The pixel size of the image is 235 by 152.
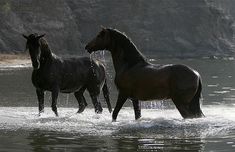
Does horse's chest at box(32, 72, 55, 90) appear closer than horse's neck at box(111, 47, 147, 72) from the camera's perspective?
No

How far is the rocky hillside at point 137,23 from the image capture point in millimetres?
102625

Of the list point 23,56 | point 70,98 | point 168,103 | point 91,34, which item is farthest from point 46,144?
point 91,34

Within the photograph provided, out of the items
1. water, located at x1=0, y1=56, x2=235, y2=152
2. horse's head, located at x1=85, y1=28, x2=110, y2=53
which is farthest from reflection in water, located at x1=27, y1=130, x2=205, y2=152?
horse's head, located at x1=85, y1=28, x2=110, y2=53

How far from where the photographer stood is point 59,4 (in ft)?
364

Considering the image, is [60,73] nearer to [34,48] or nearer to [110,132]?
[34,48]

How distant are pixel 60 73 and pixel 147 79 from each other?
368 centimetres

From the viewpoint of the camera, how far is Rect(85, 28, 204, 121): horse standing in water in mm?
14422

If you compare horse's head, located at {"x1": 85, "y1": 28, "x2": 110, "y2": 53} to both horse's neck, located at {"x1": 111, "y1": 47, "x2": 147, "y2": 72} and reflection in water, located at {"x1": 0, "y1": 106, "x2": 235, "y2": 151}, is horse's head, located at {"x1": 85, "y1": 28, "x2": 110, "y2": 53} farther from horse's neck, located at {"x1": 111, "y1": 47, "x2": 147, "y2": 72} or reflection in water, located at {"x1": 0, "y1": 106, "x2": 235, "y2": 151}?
reflection in water, located at {"x1": 0, "y1": 106, "x2": 235, "y2": 151}

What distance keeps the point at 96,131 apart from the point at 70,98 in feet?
40.7

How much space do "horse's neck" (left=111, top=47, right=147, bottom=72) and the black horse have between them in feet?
7.47

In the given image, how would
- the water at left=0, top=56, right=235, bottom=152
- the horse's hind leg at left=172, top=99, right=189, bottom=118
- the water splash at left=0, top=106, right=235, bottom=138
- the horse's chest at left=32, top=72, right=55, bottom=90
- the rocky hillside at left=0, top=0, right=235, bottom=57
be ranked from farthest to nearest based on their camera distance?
the rocky hillside at left=0, top=0, right=235, bottom=57 → the horse's chest at left=32, top=72, right=55, bottom=90 → the horse's hind leg at left=172, top=99, right=189, bottom=118 → the water splash at left=0, top=106, right=235, bottom=138 → the water at left=0, top=56, right=235, bottom=152

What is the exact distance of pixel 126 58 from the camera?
15547 millimetres

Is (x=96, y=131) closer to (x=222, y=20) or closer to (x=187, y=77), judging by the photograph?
(x=187, y=77)

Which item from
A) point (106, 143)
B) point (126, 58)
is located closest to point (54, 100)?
point (126, 58)
